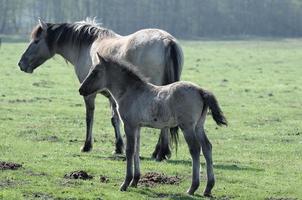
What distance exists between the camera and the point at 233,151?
51.1 ft

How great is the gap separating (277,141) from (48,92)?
12.2m

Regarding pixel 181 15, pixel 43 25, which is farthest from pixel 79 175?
pixel 181 15

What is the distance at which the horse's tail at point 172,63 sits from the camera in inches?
554

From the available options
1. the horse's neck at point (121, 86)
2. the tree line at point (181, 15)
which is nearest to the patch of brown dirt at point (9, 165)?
the horse's neck at point (121, 86)

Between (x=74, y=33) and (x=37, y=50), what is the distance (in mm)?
1110

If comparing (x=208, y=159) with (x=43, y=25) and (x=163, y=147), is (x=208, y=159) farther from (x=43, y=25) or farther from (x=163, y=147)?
(x=43, y=25)

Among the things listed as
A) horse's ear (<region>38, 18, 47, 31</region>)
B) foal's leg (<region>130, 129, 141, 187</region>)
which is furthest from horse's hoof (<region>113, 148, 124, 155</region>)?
foal's leg (<region>130, 129, 141, 187</region>)

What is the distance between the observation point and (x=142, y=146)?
52.8 feet

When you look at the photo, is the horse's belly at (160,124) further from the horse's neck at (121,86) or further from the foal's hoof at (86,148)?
the foal's hoof at (86,148)

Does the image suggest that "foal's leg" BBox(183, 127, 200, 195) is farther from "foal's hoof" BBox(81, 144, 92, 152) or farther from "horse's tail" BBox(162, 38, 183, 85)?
"foal's hoof" BBox(81, 144, 92, 152)

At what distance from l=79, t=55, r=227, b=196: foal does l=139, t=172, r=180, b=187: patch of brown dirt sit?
362mm

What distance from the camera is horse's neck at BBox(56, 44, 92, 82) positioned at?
619 inches

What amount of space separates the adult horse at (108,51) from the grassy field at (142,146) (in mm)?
640

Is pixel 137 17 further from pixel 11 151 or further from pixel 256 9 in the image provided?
pixel 11 151
